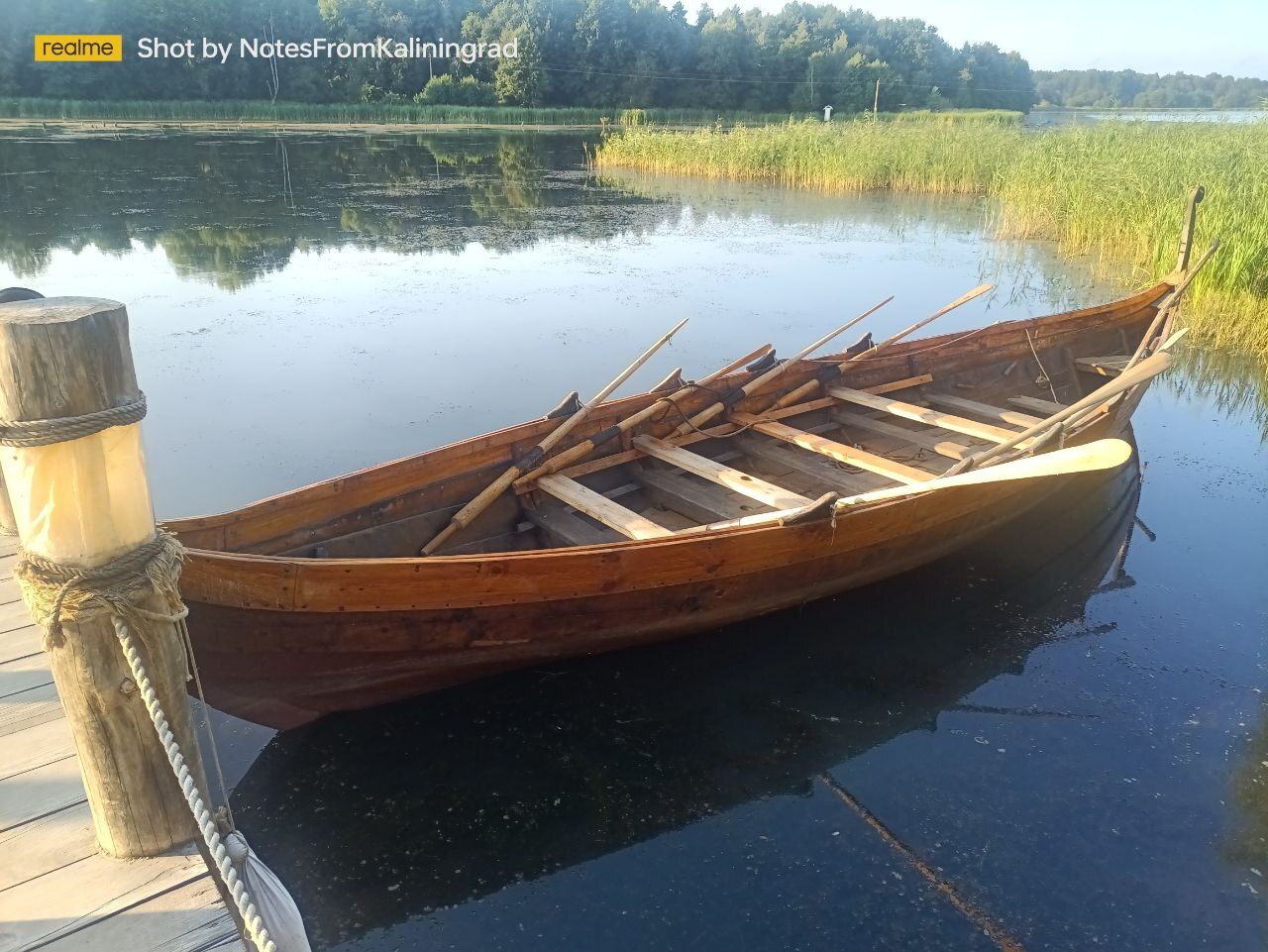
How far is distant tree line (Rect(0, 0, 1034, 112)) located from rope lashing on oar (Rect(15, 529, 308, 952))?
38621mm

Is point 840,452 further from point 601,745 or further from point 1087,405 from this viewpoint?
point 601,745

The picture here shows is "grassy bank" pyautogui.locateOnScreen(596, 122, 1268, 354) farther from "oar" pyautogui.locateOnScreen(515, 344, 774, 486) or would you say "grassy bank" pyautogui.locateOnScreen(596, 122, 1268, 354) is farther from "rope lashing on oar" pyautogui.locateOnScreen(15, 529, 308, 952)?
"rope lashing on oar" pyautogui.locateOnScreen(15, 529, 308, 952)

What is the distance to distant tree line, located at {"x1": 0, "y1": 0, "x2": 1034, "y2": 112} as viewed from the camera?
33.6m

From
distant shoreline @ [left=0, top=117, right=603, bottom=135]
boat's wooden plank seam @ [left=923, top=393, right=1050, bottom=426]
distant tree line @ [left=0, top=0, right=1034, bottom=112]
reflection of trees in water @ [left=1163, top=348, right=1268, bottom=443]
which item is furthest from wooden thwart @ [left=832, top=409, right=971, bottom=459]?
distant tree line @ [left=0, top=0, right=1034, bottom=112]

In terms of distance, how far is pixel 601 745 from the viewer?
326 centimetres

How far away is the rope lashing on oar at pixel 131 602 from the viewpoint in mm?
1566

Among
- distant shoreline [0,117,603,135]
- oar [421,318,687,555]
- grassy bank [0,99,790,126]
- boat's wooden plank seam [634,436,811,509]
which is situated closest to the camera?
oar [421,318,687,555]

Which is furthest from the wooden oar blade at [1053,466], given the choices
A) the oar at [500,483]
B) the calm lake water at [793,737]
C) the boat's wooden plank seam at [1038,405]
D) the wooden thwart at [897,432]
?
the boat's wooden plank seam at [1038,405]

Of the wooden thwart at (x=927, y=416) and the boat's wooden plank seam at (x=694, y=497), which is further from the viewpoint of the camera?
the wooden thwart at (x=927, y=416)

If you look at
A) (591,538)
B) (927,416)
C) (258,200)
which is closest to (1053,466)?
(927,416)

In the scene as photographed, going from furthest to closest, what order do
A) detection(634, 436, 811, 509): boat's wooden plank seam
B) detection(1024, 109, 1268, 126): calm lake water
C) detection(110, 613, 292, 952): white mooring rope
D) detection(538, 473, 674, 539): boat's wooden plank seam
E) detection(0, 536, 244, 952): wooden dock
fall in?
detection(1024, 109, 1268, 126): calm lake water < detection(634, 436, 811, 509): boat's wooden plank seam < detection(538, 473, 674, 539): boat's wooden plank seam < detection(0, 536, 244, 952): wooden dock < detection(110, 613, 292, 952): white mooring rope

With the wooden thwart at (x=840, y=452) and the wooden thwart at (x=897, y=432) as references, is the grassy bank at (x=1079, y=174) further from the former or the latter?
the wooden thwart at (x=840, y=452)

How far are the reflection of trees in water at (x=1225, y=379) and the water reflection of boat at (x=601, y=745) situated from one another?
373cm

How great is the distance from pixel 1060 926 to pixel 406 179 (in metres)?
18.1
